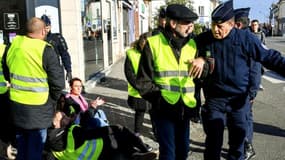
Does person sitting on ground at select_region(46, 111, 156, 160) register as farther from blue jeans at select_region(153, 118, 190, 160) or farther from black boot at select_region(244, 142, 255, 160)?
black boot at select_region(244, 142, 255, 160)

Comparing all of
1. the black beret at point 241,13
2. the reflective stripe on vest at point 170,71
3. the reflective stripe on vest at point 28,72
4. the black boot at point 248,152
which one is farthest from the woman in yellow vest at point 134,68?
the reflective stripe on vest at point 170,71

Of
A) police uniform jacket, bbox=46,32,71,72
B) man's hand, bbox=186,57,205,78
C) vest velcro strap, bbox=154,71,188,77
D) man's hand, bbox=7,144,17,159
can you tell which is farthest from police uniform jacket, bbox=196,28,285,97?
police uniform jacket, bbox=46,32,71,72

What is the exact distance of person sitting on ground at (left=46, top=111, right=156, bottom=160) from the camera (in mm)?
4711

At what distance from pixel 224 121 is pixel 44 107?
5.81 feet

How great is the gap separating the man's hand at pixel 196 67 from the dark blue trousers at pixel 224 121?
0.49 meters

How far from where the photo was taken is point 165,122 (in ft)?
12.7

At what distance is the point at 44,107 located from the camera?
4.34 m

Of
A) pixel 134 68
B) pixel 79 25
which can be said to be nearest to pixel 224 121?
pixel 134 68

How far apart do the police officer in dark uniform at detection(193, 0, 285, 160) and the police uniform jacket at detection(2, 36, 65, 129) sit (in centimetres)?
140

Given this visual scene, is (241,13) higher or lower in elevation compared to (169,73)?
higher

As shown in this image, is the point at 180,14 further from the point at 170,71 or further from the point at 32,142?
the point at 32,142

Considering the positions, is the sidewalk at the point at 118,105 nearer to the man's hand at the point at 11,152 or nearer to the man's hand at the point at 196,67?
the man's hand at the point at 11,152

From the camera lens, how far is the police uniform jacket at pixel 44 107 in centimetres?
421

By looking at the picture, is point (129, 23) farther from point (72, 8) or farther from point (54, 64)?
point (54, 64)
